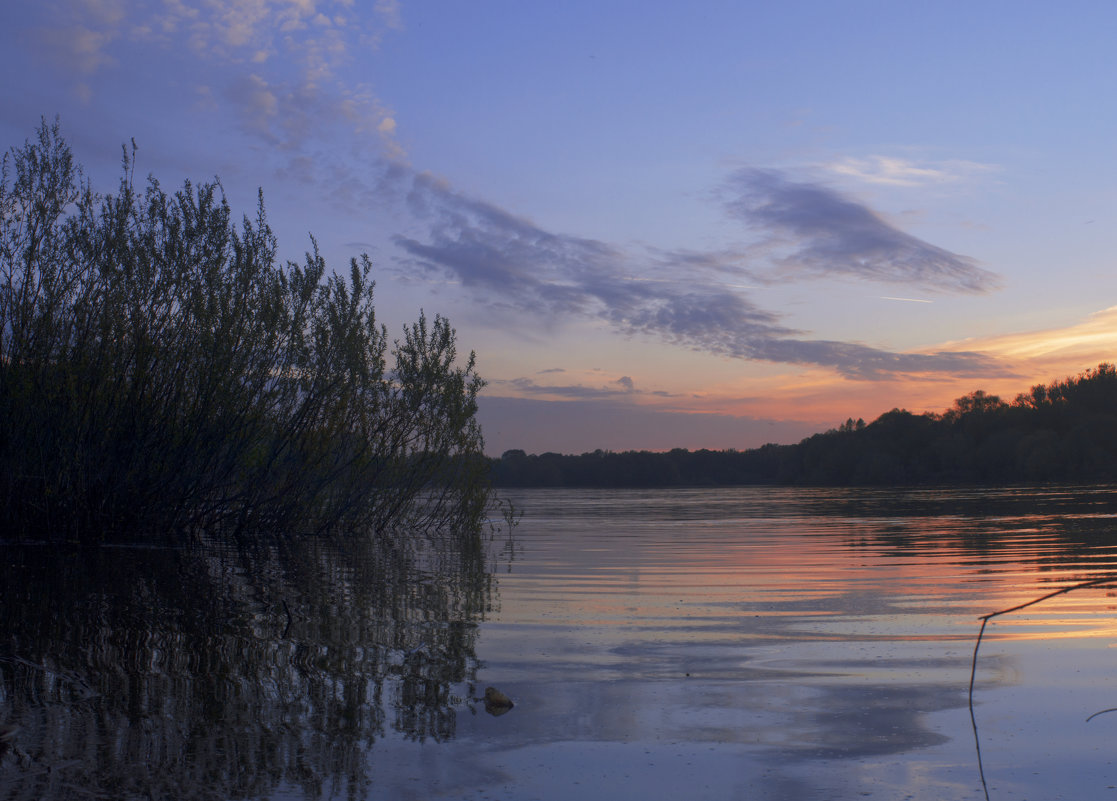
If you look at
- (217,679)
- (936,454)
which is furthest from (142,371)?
(936,454)

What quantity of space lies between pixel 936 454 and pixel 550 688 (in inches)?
3772

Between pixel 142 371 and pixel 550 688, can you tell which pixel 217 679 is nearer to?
pixel 550 688

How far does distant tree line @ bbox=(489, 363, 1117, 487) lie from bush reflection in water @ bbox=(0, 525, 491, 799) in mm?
76137

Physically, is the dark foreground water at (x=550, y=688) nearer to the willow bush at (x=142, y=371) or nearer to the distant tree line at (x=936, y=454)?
the willow bush at (x=142, y=371)

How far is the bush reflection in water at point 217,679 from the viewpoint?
3119 millimetres

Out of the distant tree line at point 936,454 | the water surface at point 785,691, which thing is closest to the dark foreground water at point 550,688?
the water surface at point 785,691

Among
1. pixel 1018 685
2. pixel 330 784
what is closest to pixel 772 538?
pixel 1018 685

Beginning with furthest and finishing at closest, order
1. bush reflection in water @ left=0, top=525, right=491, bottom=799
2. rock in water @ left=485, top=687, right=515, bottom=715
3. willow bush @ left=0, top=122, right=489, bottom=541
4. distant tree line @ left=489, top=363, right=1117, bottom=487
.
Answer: distant tree line @ left=489, top=363, right=1117, bottom=487 < willow bush @ left=0, top=122, right=489, bottom=541 < rock in water @ left=485, top=687, right=515, bottom=715 < bush reflection in water @ left=0, top=525, right=491, bottom=799

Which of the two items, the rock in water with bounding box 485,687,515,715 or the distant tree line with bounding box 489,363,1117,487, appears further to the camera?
the distant tree line with bounding box 489,363,1117,487

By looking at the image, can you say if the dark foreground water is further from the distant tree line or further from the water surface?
the distant tree line

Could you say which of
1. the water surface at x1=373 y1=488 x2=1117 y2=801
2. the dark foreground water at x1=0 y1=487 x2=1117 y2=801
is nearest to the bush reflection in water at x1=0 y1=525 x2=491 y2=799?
the dark foreground water at x1=0 y1=487 x2=1117 y2=801

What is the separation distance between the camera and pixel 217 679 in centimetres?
447

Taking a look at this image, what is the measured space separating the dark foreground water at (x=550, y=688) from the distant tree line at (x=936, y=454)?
7606 centimetres

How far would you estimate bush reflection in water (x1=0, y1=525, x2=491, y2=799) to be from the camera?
312 cm
